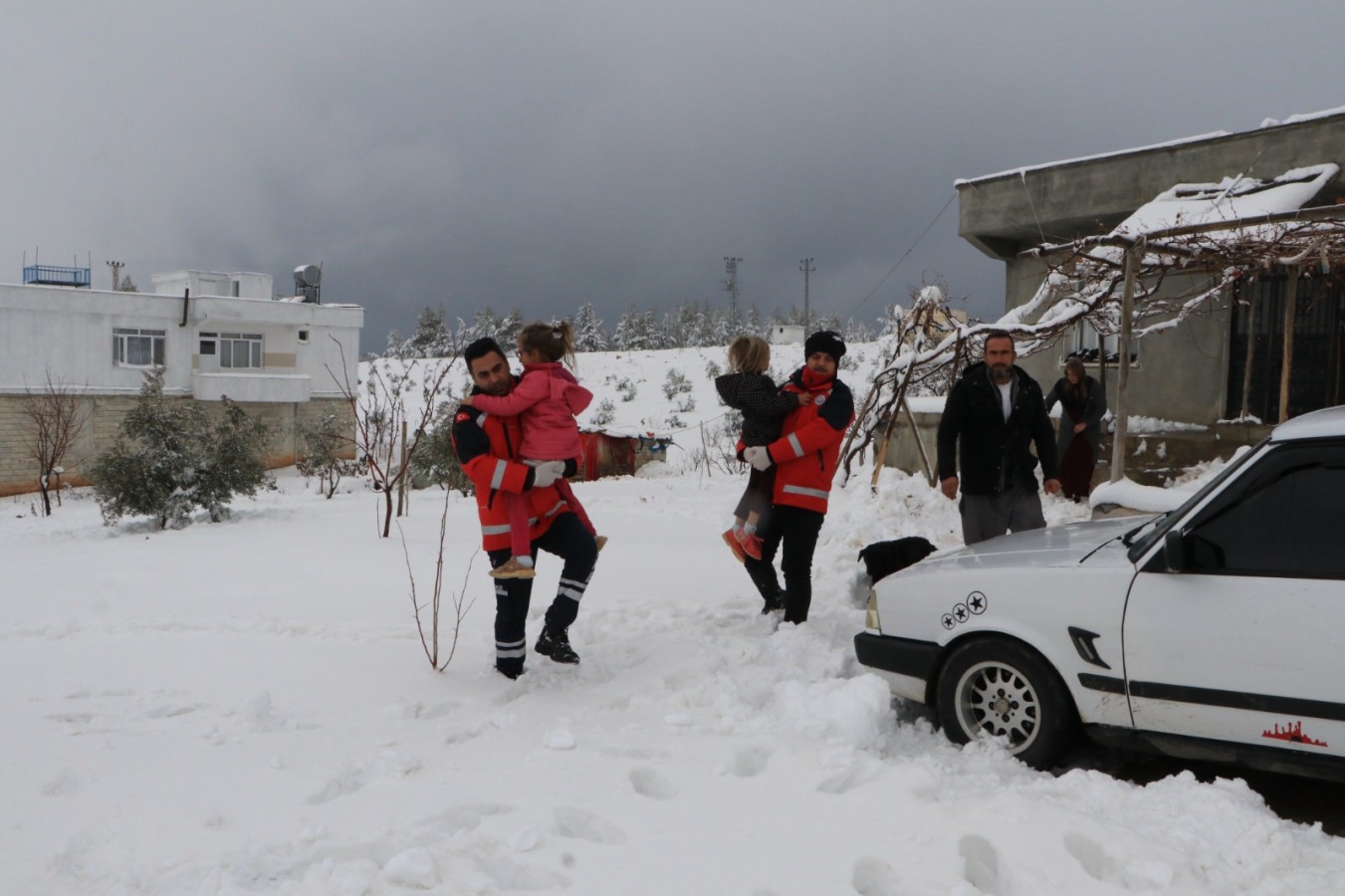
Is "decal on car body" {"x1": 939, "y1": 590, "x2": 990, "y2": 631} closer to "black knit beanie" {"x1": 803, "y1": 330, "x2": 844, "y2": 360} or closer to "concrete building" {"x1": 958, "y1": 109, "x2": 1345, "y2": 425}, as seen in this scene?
"black knit beanie" {"x1": 803, "y1": 330, "x2": 844, "y2": 360}

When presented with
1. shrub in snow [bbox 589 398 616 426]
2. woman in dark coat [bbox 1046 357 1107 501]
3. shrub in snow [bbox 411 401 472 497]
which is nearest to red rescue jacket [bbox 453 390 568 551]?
woman in dark coat [bbox 1046 357 1107 501]

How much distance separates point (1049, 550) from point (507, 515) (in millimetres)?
2585

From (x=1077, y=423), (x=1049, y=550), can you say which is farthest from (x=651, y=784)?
(x=1077, y=423)

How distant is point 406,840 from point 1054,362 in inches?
597

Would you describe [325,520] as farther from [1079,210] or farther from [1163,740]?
[1079,210]

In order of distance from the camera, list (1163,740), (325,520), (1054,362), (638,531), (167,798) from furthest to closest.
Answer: (1054,362) → (325,520) → (638,531) → (1163,740) → (167,798)

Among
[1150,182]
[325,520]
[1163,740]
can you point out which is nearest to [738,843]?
[1163,740]

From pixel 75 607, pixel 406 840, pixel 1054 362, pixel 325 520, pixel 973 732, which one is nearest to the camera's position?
pixel 406 840

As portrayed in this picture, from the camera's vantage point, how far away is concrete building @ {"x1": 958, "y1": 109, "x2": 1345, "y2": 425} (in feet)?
42.7

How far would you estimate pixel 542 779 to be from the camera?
11.8 feet

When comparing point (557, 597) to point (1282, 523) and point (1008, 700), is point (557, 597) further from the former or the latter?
point (1282, 523)

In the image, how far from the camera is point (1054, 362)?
634 inches

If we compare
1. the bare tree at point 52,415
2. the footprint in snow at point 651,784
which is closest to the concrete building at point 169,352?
the bare tree at point 52,415

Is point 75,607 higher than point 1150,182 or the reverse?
the reverse
